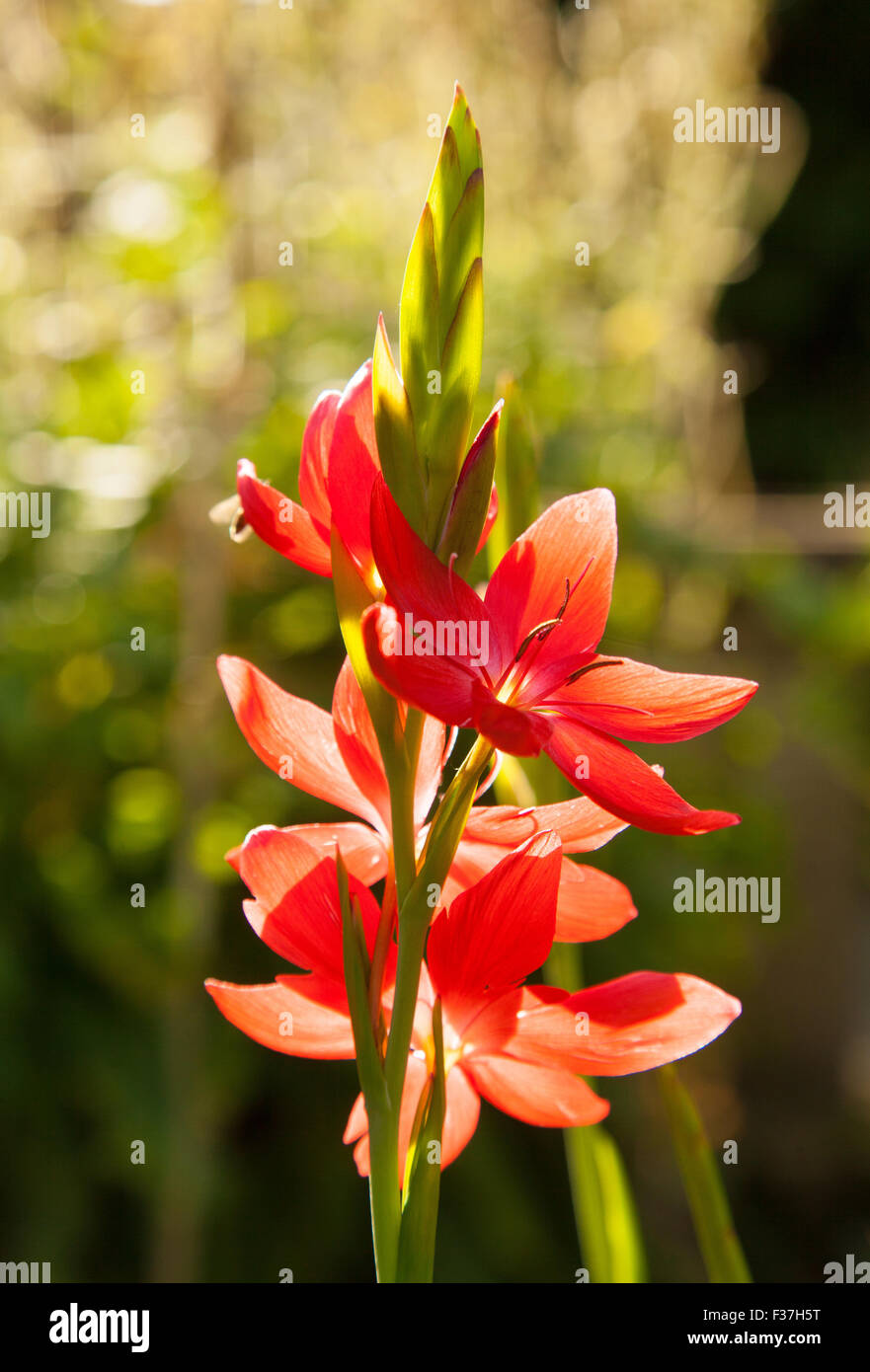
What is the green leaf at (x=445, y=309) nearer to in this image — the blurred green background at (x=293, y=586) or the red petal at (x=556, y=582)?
the red petal at (x=556, y=582)

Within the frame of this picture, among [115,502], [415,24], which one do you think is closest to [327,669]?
[115,502]

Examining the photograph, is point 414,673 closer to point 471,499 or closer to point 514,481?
point 471,499

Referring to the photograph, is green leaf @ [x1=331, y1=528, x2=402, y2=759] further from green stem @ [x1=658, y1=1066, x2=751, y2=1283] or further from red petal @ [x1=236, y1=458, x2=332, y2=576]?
green stem @ [x1=658, y1=1066, x2=751, y2=1283]

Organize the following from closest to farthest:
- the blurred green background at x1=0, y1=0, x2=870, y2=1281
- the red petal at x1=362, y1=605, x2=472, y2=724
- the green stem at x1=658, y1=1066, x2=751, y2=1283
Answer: the red petal at x1=362, y1=605, x2=472, y2=724, the green stem at x1=658, y1=1066, x2=751, y2=1283, the blurred green background at x1=0, y1=0, x2=870, y2=1281

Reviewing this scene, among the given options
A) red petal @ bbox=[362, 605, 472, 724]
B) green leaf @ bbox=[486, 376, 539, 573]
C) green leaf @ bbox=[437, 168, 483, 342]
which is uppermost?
green leaf @ bbox=[437, 168, 483, 342]

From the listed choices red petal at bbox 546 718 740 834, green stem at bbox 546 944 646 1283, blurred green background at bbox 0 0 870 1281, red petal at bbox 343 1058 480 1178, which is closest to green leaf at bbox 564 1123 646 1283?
green stem at bbox 546 944 646 1283
